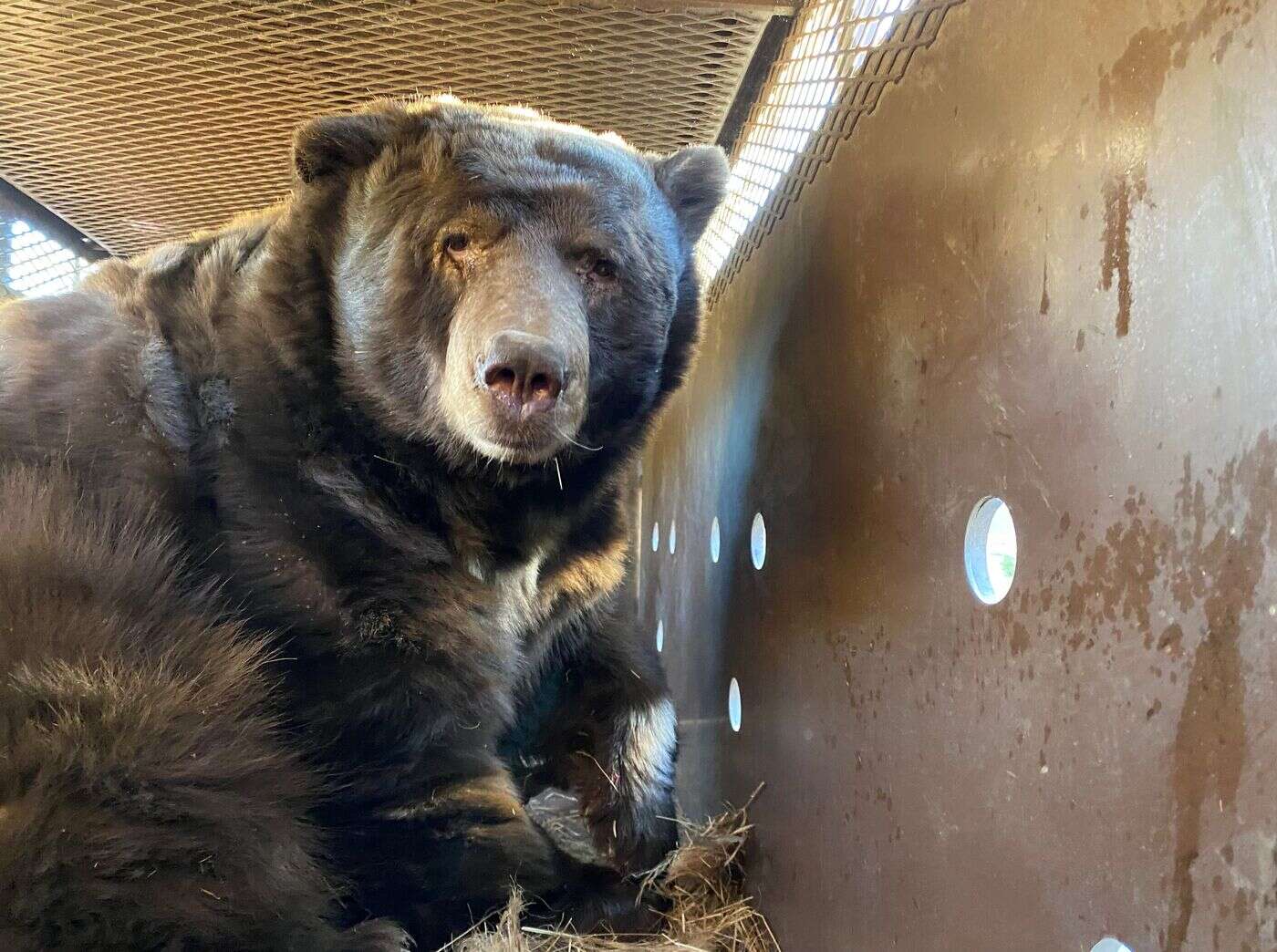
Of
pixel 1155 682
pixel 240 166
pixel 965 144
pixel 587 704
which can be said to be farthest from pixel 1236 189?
pixel 240 166

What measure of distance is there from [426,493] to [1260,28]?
1.99 m

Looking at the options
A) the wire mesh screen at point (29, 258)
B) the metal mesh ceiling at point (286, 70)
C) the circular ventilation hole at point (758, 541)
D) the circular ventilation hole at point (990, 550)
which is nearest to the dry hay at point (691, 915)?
the circular ventilation hole at point (758, 541)

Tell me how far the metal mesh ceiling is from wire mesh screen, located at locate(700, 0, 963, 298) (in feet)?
0.66

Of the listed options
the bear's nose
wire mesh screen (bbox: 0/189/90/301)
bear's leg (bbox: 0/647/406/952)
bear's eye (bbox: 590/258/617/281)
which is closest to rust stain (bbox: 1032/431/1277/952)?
the bear's nose

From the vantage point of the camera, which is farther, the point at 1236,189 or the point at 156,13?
the point at 156,13

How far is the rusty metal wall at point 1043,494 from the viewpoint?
1.09m

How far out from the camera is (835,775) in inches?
85.1

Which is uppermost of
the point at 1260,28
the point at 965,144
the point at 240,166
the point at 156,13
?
the point at 1260,28

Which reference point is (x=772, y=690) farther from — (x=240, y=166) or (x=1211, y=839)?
(x=240, y=166)

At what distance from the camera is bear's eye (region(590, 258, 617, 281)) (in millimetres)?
2576

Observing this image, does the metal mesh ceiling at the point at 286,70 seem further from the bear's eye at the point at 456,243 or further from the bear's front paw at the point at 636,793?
the bear's front paw at the point at 636,793

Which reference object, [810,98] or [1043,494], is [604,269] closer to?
[810,98]

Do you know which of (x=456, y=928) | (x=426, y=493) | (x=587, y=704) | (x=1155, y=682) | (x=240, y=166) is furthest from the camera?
(x=240, y=166)

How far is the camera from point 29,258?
4.49m
